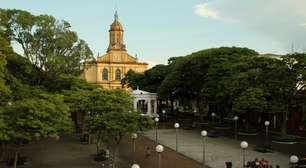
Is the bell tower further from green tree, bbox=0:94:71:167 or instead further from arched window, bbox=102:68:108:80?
green tree, bbox=0:94:71:167

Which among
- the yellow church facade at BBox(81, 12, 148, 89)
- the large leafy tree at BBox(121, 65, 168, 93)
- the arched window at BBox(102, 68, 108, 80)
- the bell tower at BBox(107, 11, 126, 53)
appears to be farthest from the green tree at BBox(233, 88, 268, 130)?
the bell tower at BBox(107, 11, 126, 53)

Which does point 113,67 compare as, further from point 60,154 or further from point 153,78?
point 60,154

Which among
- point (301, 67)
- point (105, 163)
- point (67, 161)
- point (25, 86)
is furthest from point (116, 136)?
point (301, 67)

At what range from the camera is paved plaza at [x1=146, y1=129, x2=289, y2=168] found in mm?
26078

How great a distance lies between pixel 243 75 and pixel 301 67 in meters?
5.44

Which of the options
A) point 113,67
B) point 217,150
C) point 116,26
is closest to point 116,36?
point 116,26

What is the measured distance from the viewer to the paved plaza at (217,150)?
26.1m

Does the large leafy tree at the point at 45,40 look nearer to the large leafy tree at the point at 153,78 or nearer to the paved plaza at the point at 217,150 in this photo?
the paved plaza at the point at 217,150

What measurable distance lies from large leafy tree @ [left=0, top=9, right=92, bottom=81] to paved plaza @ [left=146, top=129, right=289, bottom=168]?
11.4 metres

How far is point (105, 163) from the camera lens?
25.7 m

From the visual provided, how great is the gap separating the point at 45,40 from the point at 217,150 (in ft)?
62.2

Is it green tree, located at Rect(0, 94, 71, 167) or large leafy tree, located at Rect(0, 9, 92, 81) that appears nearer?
green tree, located at Rect(0, 94, 71, 167)

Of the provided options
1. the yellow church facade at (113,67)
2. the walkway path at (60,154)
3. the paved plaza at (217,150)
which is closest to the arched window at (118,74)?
the yellow church facade at (113,67)

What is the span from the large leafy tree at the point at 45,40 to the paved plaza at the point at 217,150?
1137cm
